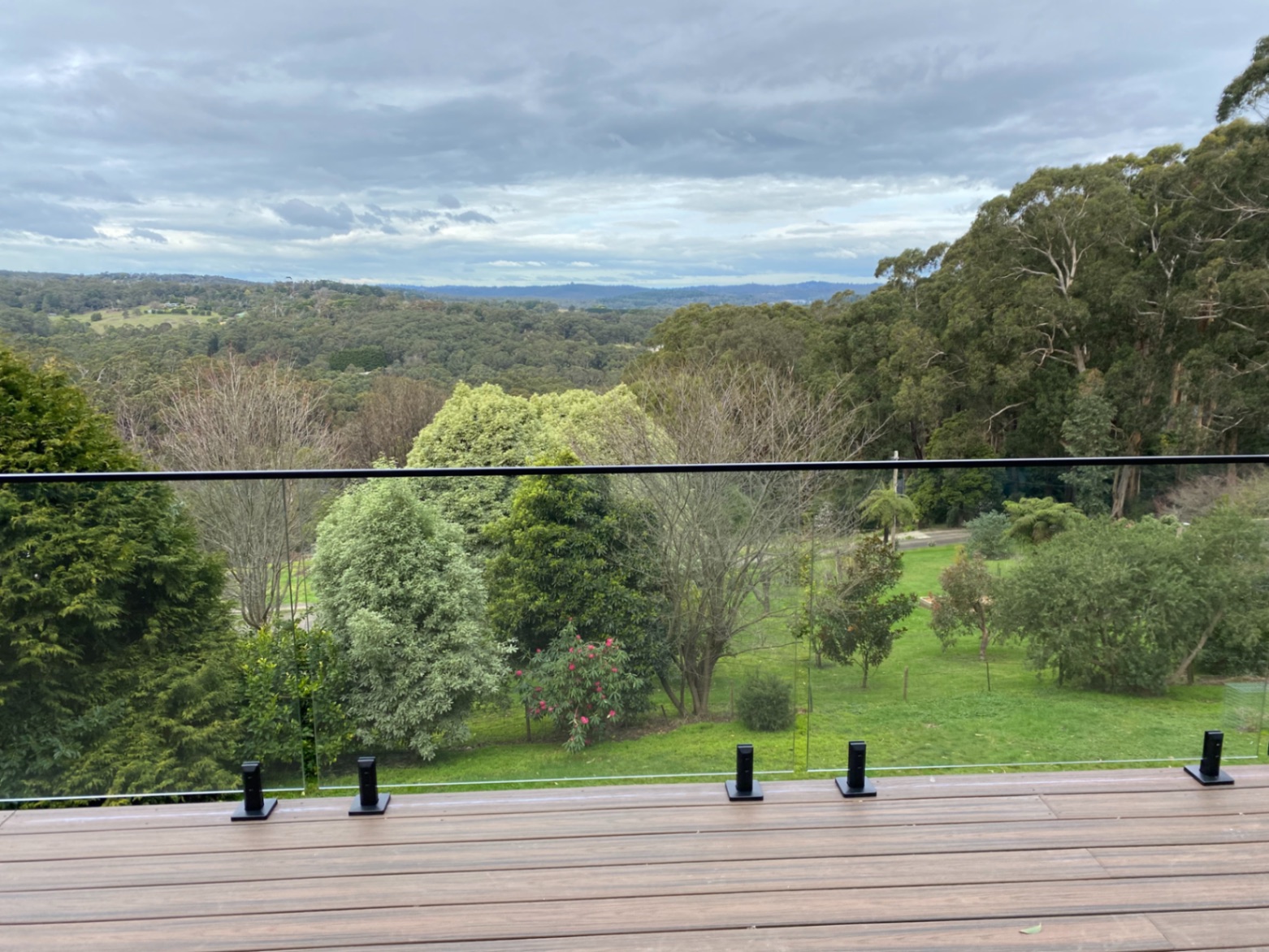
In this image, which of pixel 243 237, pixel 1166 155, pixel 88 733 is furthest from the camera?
pixel 243 237

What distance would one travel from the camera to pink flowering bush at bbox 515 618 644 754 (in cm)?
198

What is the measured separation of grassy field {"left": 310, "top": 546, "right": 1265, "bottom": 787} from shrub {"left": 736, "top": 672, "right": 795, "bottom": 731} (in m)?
0.02

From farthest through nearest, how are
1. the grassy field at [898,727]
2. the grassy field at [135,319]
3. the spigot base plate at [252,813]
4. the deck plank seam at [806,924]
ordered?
the grassy field at [135,319], the grassy field at [898,727], the spigot base plate at [252,813], the deck plank seam at [806,924]

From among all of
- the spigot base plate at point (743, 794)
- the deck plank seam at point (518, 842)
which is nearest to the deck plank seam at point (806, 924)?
the deck plank seam at point (518, 842)

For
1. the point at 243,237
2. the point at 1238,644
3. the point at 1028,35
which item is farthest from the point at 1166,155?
the point at 243,237

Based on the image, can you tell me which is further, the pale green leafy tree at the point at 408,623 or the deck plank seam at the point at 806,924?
the pale green leafy tree at the point at 408,623

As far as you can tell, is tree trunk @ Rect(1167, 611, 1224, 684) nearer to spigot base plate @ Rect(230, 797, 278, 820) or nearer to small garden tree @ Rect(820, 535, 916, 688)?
small garden tree @ Rect(820, 535, 916, 688)

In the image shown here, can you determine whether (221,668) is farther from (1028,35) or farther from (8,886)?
(1028,35)

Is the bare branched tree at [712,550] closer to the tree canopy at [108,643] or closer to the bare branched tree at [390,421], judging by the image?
the tree canopy at [108,643]

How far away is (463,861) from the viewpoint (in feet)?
5.59

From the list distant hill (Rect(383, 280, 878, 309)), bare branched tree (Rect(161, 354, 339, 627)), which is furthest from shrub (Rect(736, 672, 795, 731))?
distant hill (Rect(383, 280, 878, 309))

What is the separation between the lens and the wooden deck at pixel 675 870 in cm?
147

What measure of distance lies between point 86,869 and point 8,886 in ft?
0.42

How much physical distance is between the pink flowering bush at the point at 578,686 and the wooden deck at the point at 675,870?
159 millimetres
